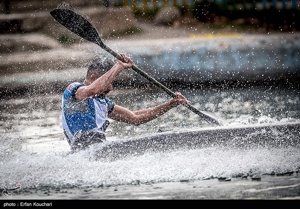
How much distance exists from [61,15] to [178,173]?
6.93 feet

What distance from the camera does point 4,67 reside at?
17.2m

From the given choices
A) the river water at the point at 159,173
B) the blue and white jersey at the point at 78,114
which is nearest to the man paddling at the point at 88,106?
the blue and white jersey at the point at 78,114

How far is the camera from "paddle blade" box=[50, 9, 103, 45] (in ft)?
26.5

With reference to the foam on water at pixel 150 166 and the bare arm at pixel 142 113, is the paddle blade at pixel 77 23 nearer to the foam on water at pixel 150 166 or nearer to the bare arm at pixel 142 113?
the bare arm at pixel 142 113

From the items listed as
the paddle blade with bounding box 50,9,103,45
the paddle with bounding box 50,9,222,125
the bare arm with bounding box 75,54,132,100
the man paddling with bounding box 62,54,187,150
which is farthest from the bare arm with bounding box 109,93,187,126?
the bare arm with bounding box 75,54,132,100

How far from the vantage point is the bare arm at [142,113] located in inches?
321

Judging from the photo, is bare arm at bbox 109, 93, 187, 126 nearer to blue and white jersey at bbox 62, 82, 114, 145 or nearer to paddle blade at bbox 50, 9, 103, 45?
blue and white jersey at bbox 62, 82, 114, 145

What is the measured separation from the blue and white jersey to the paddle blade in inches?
34.0

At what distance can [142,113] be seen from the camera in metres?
8.34

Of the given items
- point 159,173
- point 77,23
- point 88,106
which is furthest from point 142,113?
point 159,173

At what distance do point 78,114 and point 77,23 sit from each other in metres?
1.18

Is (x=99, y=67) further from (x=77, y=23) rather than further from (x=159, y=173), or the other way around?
(x=159, y=173)
